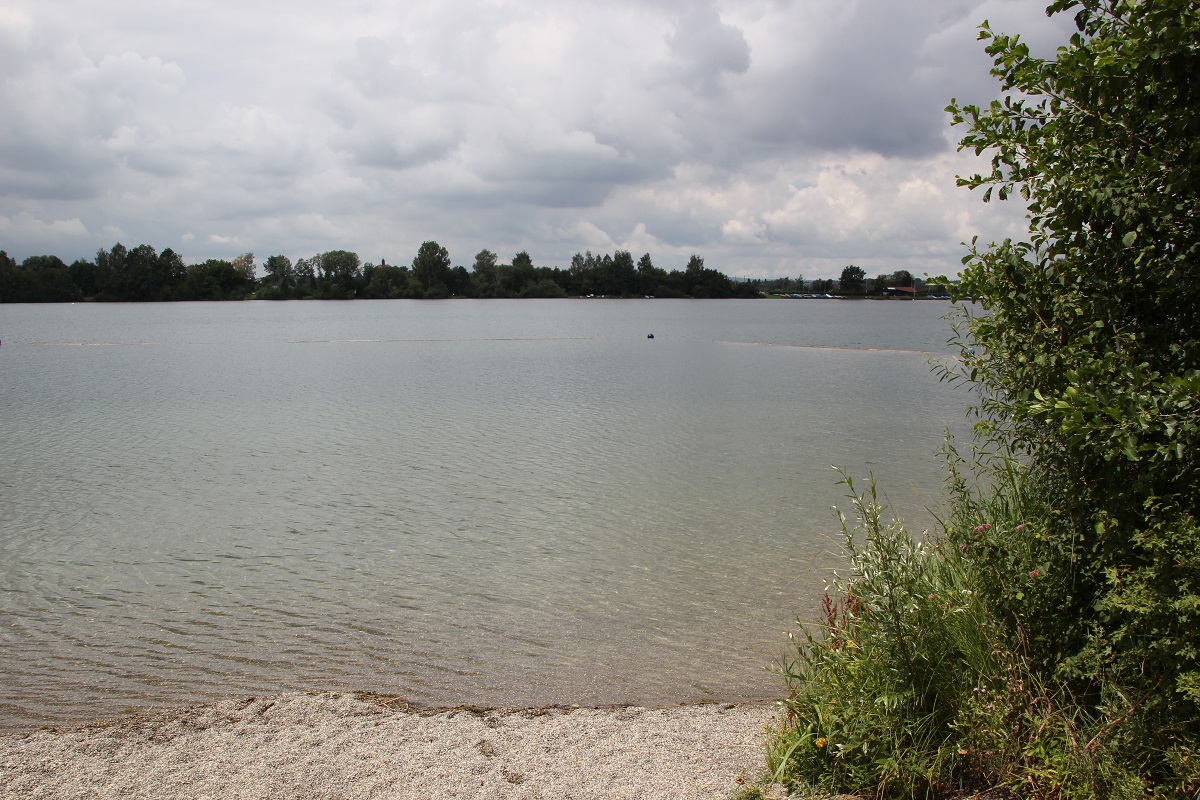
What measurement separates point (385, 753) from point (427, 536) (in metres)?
6.36

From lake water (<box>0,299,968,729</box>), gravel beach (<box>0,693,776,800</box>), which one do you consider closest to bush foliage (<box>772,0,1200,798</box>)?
gravel beach (<box>0,693,776,800</box>)

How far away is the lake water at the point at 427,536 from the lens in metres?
7.98

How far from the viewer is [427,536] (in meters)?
12.4

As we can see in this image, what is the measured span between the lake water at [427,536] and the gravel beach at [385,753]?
1.79 ft

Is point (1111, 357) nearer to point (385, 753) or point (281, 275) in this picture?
point (385, 753)

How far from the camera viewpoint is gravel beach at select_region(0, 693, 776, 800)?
555cm

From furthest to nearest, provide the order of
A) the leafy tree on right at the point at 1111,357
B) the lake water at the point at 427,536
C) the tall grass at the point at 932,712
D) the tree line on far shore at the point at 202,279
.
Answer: the tree line on far shore at the point at 202,279 → the lake water at the point at 427,536 → the tall grass at the point at 932,712 → the leafy tree on right at the point at 1111,357

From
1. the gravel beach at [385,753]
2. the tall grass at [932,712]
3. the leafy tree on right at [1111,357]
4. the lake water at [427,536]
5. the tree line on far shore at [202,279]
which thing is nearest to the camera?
the leafy tree on right at [1111,357]

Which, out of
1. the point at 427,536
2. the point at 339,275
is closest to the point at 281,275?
the point at 339,275

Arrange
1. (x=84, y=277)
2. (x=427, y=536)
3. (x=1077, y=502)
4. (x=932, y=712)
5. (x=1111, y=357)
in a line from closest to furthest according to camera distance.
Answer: (x=1111, y=357) → (x=1077, y=502) → (x=932, y=712) → (x=427, y=536) → (x=84, y=277)

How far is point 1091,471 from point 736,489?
34.9 ft

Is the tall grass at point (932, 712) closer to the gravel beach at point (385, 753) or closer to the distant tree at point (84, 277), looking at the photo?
the gravel beach at point (385, 753)

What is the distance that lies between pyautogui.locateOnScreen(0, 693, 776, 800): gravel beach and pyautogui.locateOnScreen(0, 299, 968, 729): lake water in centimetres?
54

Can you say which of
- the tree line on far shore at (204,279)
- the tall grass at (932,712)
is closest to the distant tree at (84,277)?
the tree line on far shore at (204,279)
